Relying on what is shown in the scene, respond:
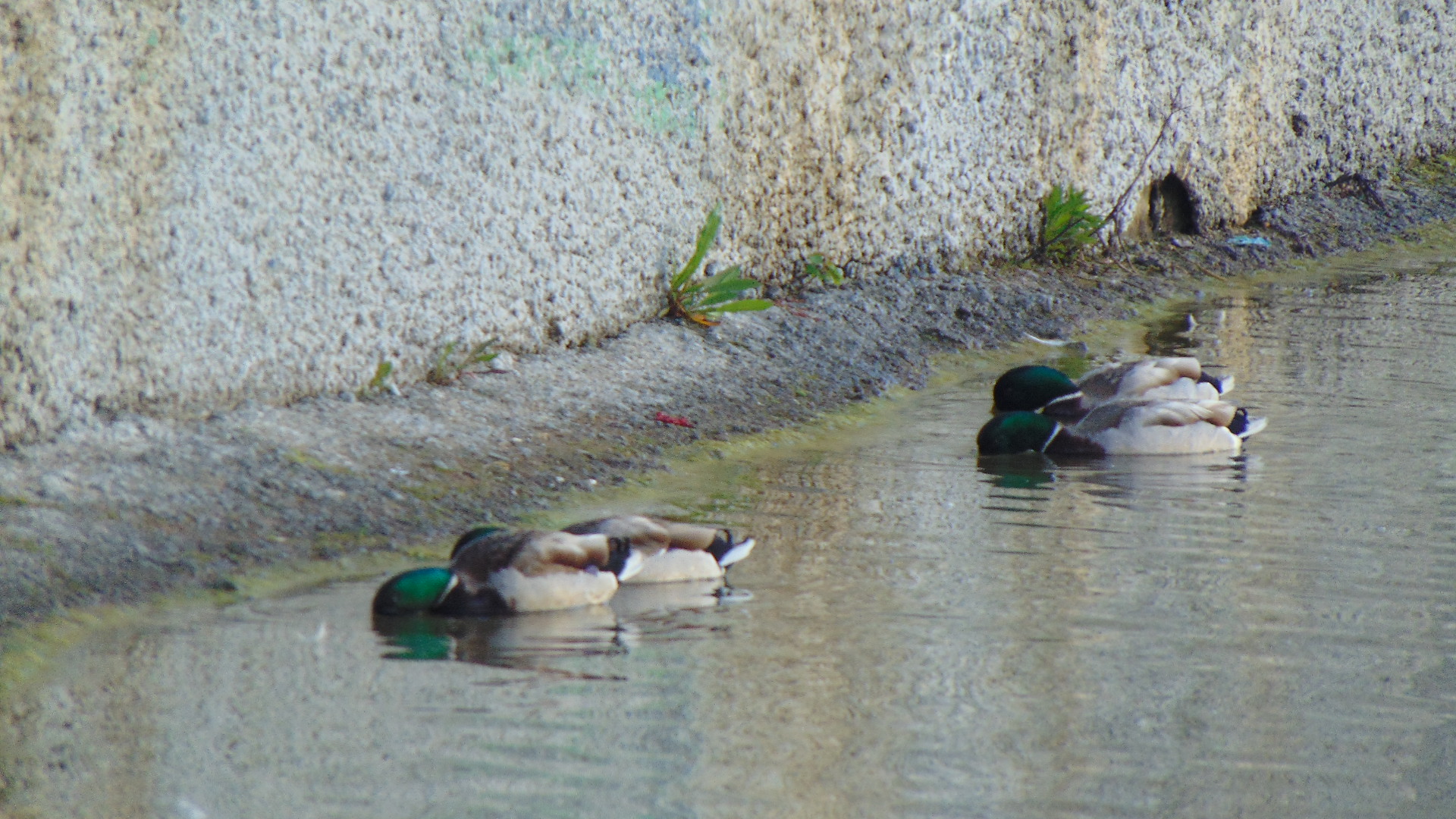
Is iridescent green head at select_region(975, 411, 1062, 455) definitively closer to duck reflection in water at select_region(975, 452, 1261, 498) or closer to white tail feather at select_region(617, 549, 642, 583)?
duck reflection in water at select_region(975, 452, 1261, 498)

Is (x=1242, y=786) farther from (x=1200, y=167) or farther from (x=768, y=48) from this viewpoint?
(x=1200, y=167)

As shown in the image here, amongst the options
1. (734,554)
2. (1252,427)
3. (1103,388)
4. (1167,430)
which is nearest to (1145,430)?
(1167,430)

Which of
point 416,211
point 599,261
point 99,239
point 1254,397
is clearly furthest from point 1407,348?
point 99,239

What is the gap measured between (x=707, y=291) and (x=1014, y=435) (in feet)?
5.74

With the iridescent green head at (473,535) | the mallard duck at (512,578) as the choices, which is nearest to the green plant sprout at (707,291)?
the iridescent green head at (473,535)

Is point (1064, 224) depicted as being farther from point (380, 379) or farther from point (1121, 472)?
point (380, 379)

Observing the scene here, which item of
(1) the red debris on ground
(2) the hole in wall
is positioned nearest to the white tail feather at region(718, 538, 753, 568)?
(1) the red debris on ground

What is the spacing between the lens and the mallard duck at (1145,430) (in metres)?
6.52

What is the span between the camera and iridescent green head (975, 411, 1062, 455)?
21.1ft

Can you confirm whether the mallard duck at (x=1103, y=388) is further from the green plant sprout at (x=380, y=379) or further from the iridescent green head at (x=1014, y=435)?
the green plant sprout at (x=380, y=379)

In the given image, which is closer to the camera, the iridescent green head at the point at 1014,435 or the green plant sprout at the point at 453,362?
the green plant sprout at the point at 453,362

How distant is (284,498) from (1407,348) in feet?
19.8

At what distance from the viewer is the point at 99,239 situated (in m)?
4.89

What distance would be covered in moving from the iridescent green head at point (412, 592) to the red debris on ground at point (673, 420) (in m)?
2.24
